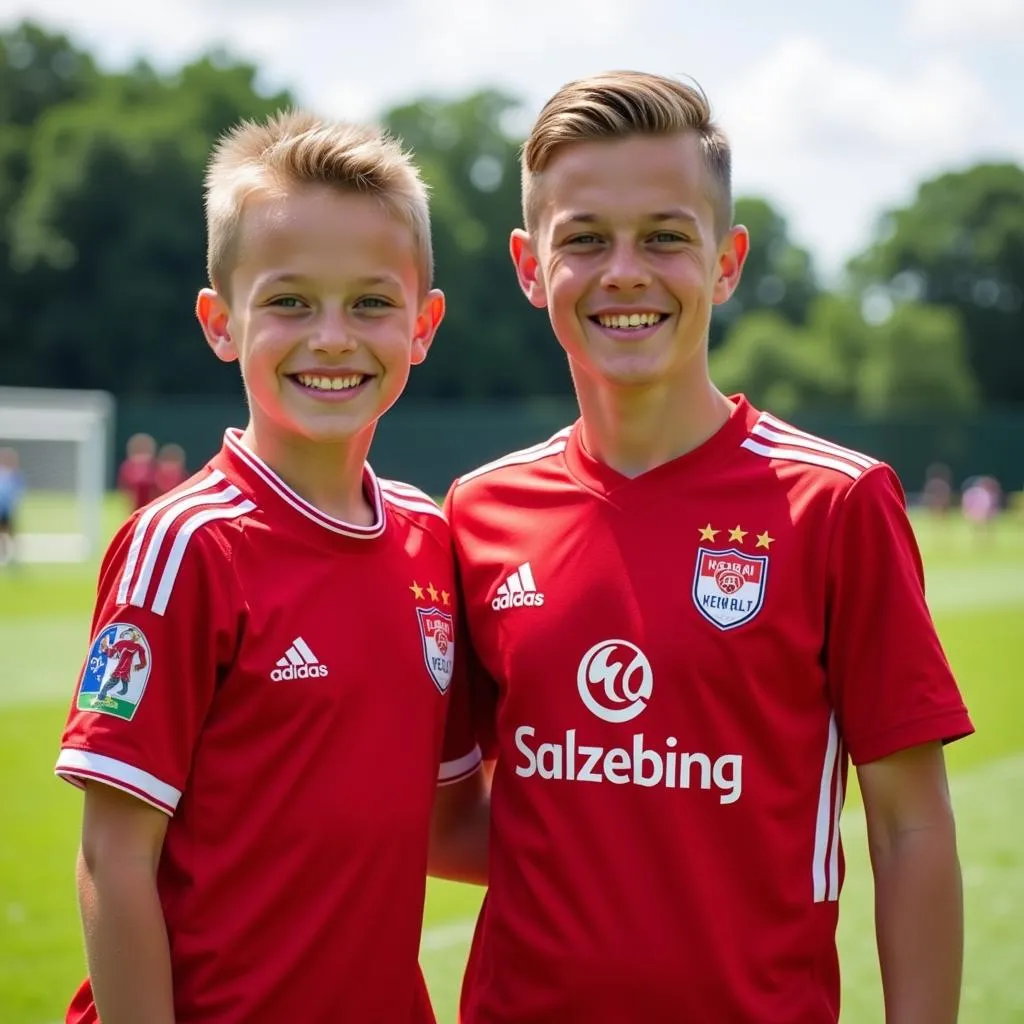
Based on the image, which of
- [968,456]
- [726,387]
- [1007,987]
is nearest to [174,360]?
[726,387]

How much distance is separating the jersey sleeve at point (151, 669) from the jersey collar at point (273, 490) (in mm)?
206

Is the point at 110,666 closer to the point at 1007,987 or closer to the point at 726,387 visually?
the point at 1007,987

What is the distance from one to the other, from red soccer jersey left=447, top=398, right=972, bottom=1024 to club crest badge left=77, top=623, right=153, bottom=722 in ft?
2.06

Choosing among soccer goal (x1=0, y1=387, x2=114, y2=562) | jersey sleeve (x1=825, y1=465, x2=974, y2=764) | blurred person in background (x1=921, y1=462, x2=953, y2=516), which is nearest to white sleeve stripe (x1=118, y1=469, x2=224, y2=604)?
jersey sleeve (x1=825, y1=465, x2=974, y2=764)

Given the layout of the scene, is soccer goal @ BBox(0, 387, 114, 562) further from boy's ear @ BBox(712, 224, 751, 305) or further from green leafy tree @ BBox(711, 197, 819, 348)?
green leafy tree @ BBox(711, 197, 819, 348)

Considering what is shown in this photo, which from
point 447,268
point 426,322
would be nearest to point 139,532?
point 426,322

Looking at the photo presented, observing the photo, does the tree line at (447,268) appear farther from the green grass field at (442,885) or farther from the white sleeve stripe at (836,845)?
the white sleeve stripe at (836,845)

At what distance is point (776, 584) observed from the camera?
2.37m

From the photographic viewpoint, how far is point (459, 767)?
2717 mm

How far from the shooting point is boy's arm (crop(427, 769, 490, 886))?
2.76m

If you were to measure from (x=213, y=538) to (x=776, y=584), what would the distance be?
90cm

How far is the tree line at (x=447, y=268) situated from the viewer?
48281mm

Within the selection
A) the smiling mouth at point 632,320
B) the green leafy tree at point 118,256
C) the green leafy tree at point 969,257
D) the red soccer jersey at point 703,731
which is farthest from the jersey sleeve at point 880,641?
the green leafy tree at point 969,257

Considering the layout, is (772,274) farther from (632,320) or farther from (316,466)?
(316,466)
